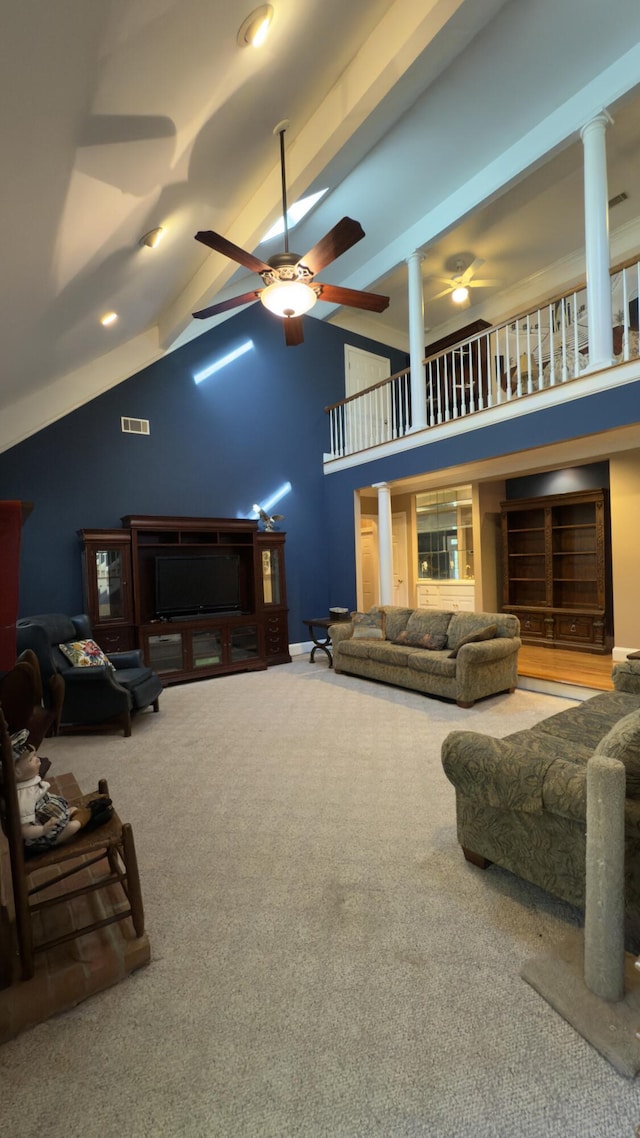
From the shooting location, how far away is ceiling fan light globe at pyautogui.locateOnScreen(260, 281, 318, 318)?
2.94 metres

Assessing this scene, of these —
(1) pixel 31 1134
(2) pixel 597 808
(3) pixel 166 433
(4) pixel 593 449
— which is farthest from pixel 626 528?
(1) pixel 31 1134

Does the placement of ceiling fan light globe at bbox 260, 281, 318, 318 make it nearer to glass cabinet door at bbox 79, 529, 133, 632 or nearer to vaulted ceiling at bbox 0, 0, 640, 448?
vaulted ceiling at bbox 0, 0, 640, 448

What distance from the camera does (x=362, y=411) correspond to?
6934 millimetres

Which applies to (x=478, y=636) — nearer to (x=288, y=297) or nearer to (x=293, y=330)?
(x=293, y=330)

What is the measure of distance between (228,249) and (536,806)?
3.13 m

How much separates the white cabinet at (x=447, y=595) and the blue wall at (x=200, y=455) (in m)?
1.95

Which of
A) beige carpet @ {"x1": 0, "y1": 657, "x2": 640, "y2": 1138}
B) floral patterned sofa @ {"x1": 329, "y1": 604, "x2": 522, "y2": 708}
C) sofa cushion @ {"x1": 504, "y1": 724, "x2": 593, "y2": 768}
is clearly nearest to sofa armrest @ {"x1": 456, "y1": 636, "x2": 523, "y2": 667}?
floral patterned sofa @ {"x1": 329, "y1": 604, "x2": 522, "y2": 708}

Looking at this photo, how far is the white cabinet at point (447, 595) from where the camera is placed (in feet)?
Result: 24.6

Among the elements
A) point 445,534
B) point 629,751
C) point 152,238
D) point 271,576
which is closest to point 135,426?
point 271,576

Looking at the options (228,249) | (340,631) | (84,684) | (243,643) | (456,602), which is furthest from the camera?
(456,602)

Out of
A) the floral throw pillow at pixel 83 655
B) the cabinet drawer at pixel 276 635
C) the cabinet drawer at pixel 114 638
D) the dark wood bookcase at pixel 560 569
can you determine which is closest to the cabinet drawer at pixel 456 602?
the dark wood bookcase at pixel 560 569

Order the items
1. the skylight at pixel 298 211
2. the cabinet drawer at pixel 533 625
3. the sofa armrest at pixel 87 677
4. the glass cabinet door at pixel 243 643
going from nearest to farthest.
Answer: the sofa armrest at pixel 87 677
the skylight at pixel 298 211
the glass cabinet door at pixel 243 643
the cabinet drawer at pixel 533 625

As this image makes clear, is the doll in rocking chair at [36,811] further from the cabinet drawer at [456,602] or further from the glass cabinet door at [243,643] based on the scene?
the cabinet drawer at [456,602]

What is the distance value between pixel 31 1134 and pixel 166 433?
571cm
